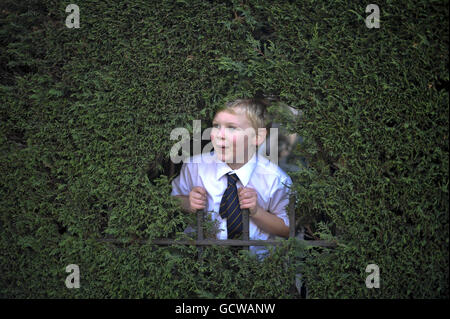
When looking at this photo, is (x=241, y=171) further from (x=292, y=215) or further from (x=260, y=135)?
(x=292, y=215)

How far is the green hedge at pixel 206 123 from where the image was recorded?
2582 mm

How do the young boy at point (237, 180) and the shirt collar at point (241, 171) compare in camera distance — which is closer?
the young boy at point (237, 180)

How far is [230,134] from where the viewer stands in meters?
3.07

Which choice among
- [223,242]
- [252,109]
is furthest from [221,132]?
[223,242]

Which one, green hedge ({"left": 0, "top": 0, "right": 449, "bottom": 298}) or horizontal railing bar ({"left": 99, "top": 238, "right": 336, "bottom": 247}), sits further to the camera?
horizontal railing bar ({"left": 99, "top": 238, "right": 336, "bottom": 247})

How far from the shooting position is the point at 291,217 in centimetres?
280

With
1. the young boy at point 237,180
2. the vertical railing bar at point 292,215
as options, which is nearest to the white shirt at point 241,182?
the young boy at point 237,180

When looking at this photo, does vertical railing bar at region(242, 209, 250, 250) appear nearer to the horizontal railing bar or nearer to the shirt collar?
the horizontal railing bar

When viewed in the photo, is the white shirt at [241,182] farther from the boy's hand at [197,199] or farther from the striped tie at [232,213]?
the boy's hand at [197,199]

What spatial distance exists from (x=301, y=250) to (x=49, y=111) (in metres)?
2.24

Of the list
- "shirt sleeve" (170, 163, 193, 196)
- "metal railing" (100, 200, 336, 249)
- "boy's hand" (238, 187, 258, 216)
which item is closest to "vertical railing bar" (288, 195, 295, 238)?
"metal railing" (100, 200, 336, 249)

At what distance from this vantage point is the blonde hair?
306cm

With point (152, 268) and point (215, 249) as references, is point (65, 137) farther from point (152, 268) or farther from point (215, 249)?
point (215, 249)

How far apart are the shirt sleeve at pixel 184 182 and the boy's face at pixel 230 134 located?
1.15ft
